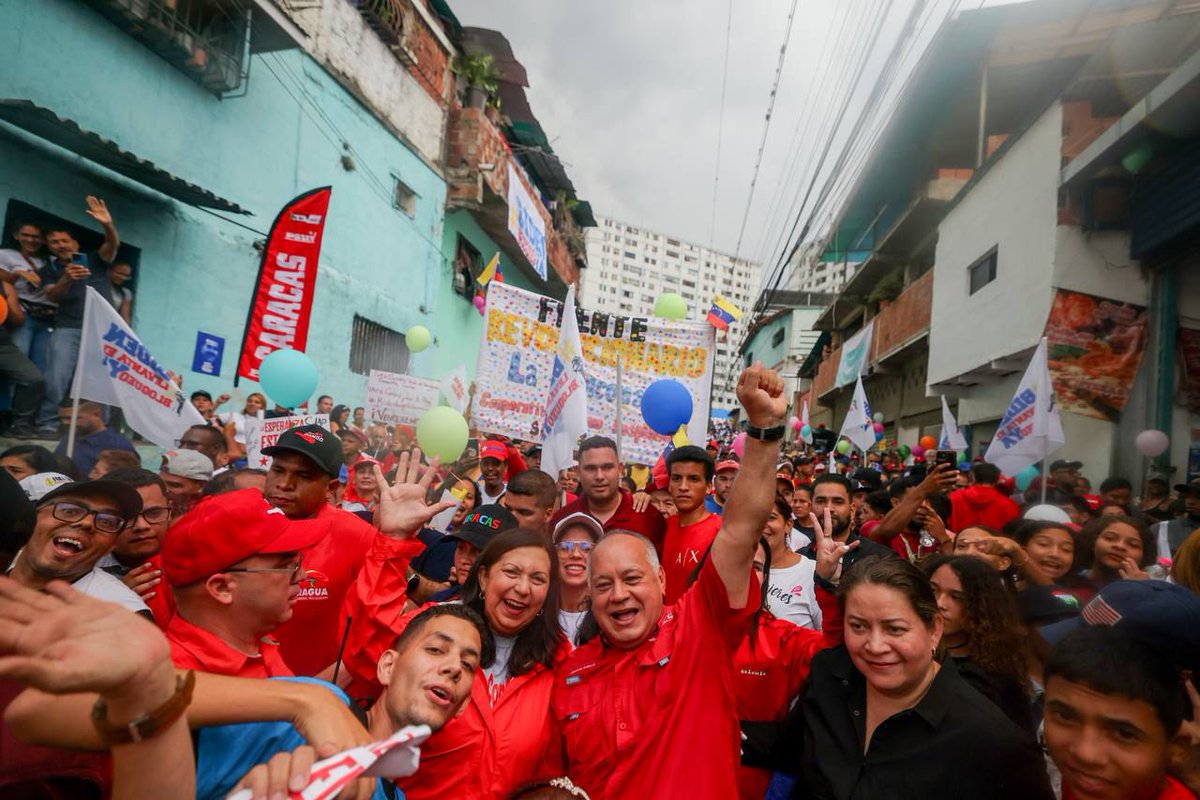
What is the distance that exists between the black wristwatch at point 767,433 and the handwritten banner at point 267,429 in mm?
3417

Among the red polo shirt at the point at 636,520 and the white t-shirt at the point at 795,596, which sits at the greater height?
the red polo shirt at the point at 636,520

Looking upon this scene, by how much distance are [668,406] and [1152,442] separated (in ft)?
21.3

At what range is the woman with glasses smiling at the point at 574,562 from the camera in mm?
3496

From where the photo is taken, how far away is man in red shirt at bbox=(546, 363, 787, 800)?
193 centimetres

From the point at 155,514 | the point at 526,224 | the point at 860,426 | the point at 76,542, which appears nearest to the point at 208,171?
the point at 155,514

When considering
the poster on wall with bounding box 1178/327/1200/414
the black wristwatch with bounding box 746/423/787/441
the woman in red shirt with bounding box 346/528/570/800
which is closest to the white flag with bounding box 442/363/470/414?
the woman in red shirt with bounding box 346/528/570/800

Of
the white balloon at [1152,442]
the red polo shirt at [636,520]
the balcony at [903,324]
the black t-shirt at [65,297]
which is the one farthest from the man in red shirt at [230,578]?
the balcony at [903,324]

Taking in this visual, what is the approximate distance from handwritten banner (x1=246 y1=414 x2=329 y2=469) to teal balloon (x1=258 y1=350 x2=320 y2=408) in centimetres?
21

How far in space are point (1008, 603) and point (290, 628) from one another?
3.05m

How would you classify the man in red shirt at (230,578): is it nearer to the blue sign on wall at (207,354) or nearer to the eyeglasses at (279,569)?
the eyeglasses at (279,569)

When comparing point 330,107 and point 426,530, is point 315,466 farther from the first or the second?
point 330,107

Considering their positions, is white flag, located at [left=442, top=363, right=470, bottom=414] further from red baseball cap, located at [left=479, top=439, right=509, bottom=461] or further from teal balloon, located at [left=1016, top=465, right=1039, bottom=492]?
teal balloon, located at [left=1016, top=465, right=1039, bottom=492]

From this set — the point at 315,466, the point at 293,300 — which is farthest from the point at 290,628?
the point at 293,300

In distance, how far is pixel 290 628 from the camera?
10.00 ft
